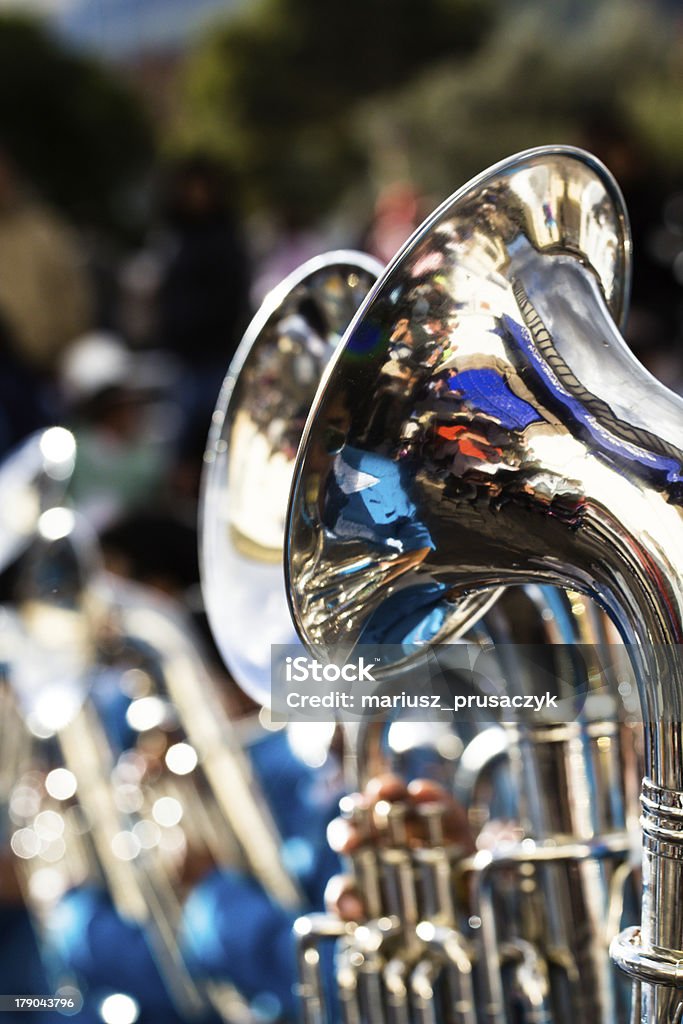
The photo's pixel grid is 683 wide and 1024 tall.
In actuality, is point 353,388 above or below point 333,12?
below

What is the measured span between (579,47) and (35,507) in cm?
300

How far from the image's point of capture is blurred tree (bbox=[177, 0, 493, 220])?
4555 millimetres

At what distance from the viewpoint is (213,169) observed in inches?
144

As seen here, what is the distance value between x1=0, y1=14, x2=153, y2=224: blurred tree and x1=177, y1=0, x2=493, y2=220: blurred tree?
0.32 metres

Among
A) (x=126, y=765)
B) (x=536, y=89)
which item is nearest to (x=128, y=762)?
(x=126, y=765)

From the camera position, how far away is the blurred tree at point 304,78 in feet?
14.9

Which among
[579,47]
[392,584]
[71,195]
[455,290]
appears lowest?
[392,584]

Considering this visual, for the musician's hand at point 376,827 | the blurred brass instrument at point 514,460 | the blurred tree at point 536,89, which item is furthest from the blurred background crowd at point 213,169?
the blurred brass instrument at point 514,460

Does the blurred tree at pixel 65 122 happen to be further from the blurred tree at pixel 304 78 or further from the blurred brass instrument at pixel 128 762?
the blurred brass instrument at pixel 128 762

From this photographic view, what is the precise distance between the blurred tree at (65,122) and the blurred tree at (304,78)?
320 mm

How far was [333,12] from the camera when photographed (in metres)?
5.02

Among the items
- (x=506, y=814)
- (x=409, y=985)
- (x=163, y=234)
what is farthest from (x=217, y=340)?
(x=409, y=985)

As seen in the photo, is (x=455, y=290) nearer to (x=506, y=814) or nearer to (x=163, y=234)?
(x=506, y=814)

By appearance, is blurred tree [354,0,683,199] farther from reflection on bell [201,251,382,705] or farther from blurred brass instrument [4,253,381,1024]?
reflection on bell [201,251,382,705]
